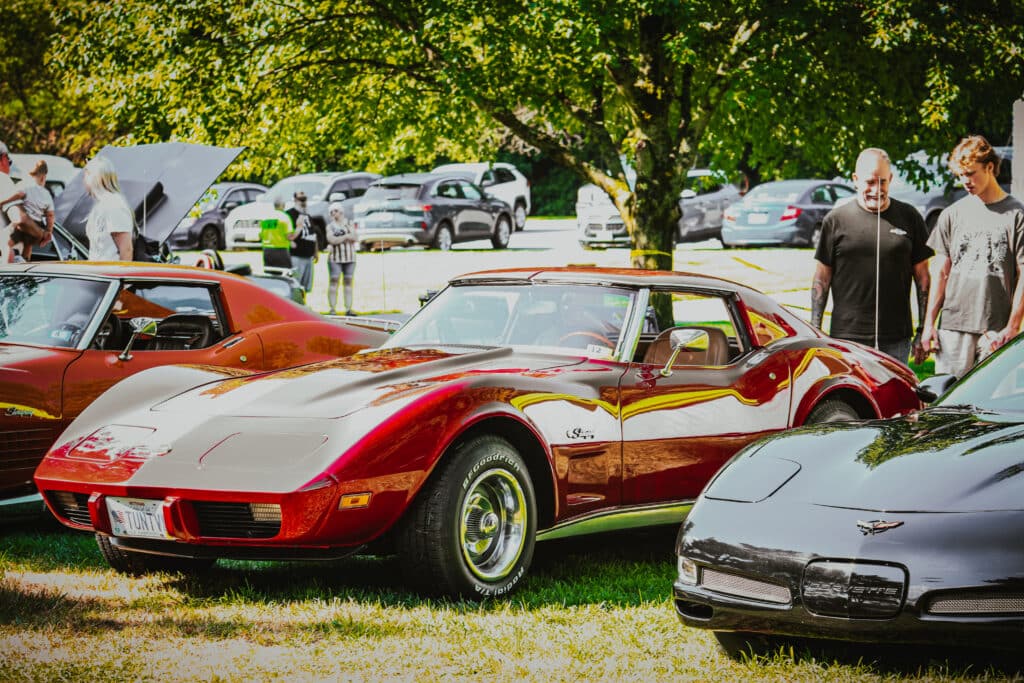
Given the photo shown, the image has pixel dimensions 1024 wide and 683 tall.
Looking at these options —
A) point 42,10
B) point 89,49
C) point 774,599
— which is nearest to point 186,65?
point 89,49

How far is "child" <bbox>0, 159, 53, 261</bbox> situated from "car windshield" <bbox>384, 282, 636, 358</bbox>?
15.8 feet

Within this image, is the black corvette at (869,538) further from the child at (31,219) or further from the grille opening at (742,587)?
the child at (31,219)

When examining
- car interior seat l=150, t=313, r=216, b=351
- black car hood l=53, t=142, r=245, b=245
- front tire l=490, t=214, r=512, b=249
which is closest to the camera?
car interior seat l=150, t=313, r=216, b=351

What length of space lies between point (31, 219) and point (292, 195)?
75.3ft

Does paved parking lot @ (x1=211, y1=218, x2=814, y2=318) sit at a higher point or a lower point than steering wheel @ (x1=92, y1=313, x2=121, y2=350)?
lower

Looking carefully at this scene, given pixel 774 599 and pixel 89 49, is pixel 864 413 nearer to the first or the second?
pixel 774 599

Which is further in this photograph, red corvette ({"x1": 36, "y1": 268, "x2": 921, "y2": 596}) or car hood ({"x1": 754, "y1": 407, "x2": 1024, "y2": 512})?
red corvette ({"x1": 36, "y1": 268, "x2": 921, "y2": 596})

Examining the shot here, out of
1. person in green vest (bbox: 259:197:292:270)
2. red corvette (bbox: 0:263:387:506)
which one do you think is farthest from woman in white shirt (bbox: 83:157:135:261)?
person in green vest (bbox: 259:197:292:270)

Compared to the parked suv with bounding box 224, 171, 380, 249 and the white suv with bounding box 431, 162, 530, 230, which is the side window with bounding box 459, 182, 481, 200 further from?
the parked suv with bounding box 224, 171, 380, 249

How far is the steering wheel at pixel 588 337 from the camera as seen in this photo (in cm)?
605

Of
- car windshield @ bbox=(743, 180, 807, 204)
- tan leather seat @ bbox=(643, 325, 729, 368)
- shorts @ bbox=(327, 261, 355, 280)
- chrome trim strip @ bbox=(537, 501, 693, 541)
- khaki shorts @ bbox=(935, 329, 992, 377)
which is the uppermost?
car windshield @ bbox=(743, 180, 807, 204)

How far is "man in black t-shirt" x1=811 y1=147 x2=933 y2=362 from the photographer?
25.1 feet

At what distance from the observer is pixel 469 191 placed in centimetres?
2908

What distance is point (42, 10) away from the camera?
3066 cm
